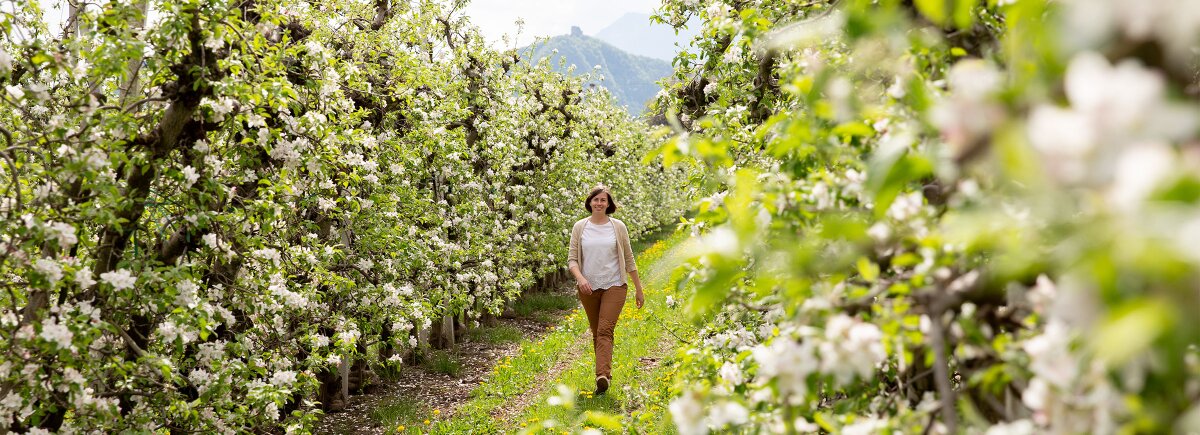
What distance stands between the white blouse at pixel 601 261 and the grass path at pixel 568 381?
0.61 metres

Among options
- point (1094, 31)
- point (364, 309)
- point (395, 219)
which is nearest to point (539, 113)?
point (395, 219)

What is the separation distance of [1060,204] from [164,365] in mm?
3487

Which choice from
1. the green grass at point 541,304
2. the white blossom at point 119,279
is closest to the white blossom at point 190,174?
the white blossom at point 119,279

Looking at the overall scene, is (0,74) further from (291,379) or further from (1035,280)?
(1035,280)

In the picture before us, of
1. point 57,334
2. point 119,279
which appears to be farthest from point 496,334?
point 57,334

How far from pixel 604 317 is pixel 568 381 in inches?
39.7

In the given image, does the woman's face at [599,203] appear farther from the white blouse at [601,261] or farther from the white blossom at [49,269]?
the white blossom at [49,269]

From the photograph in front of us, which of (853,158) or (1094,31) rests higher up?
(1094,31)

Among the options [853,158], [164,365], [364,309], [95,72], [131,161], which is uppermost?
[95,72]

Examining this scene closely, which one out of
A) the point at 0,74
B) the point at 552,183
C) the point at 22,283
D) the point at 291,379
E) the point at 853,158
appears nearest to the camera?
the point at 853,158

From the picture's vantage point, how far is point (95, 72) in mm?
3137

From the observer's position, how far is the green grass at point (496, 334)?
36.9 ft

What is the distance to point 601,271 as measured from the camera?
22.1ft

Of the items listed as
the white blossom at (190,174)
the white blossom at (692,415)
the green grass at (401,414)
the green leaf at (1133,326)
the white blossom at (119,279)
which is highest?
the white blossom at (190,174)
